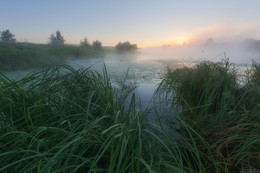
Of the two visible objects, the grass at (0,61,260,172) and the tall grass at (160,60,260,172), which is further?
the tall grass at (160,60,260,172)

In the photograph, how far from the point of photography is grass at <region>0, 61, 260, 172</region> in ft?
1.95

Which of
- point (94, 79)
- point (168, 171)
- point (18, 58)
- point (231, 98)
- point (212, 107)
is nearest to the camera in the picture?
point (168, 171)

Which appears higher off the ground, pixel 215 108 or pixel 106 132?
pixel 106 132

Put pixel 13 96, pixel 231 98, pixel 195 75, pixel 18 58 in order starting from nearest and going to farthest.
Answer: pixel 13 96, pixel 231 98, pixel 195 75, pixel 18 58

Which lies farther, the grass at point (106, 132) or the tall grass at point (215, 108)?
the tall grass at point (215, 108)

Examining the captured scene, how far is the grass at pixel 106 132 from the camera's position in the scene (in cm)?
60

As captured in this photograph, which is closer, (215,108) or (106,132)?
(106,132)

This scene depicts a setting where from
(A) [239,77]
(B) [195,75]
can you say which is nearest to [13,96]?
(B) [195,75]

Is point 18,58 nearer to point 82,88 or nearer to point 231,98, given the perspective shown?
point 82,88

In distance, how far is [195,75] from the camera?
200 cm

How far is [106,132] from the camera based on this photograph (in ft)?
2.68

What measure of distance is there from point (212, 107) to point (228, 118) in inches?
15.3

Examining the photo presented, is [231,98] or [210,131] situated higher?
[231,98]

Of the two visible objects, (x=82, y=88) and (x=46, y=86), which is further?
(x=82, y=88)
